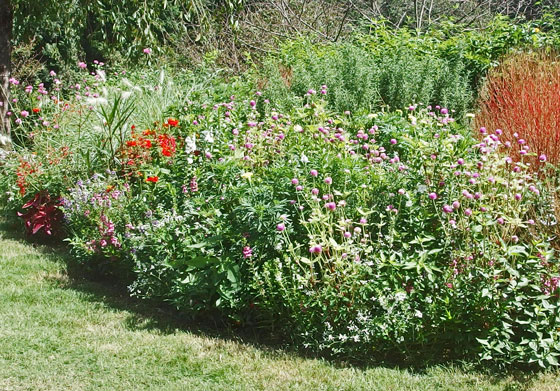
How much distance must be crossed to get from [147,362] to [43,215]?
2.74 metres

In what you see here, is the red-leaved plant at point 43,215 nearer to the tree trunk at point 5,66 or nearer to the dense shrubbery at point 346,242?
the dense shrubbery at point 346,242

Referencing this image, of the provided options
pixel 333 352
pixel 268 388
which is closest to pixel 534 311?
pixel 333 352

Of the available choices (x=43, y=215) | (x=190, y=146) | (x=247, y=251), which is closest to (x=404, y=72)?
(x=190, y=146)

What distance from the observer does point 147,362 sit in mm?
3758

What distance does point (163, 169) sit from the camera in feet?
16.0

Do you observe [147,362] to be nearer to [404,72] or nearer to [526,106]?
[526,106]

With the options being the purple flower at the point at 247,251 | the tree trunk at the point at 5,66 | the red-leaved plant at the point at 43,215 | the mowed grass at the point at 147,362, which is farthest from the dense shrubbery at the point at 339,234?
the tree trunk at the point at 5,66

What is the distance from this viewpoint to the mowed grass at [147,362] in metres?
3.49

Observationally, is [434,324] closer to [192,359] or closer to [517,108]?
[192,359]

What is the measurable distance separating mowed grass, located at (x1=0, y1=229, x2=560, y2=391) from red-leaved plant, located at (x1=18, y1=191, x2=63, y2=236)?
4.51ft

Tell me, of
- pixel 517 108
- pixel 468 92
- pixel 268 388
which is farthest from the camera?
pixel 468 92

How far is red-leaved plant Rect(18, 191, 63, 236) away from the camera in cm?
600

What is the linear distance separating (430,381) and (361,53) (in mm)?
5616

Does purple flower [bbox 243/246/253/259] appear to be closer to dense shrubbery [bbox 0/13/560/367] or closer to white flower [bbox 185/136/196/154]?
dense shrubbery [bbox 0/13/560/367]
